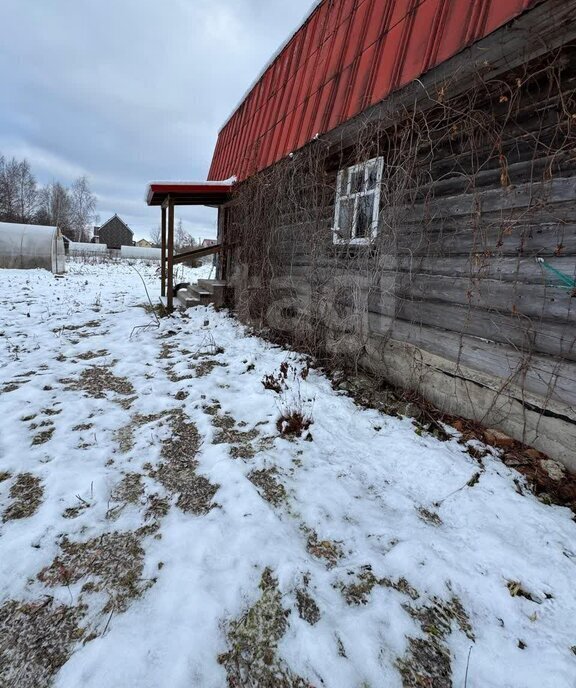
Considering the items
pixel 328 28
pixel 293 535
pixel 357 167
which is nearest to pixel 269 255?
pixel 357 167

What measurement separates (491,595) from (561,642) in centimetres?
28

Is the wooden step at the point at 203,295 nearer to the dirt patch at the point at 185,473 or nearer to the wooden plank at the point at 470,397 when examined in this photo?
the wooden plank at the point at 470,397

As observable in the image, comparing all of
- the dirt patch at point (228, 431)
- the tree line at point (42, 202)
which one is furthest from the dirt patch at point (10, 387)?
the tree line at point (42, 202)

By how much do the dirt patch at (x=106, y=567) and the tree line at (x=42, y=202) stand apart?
43852mm

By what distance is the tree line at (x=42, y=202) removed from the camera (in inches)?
1578

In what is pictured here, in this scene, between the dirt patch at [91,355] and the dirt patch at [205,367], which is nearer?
the dirt patch at [205,367]

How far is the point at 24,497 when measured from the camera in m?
2.20

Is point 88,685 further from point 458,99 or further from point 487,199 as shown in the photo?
point 458,99

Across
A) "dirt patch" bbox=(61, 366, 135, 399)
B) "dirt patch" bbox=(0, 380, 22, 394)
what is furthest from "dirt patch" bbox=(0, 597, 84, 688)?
"dirt patch" bbox=(0, 380, 22, 394)

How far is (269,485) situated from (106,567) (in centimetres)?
104

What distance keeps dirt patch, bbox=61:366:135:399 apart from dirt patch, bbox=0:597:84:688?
7.73 feet

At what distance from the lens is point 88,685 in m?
1.26

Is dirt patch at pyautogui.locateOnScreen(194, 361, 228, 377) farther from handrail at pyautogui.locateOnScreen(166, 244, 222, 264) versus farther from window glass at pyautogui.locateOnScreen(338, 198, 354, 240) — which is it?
handrail at pyautogui.locateOnScreen(166, 244, 222, 264)

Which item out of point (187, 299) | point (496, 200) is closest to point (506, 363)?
point (496, 200)
